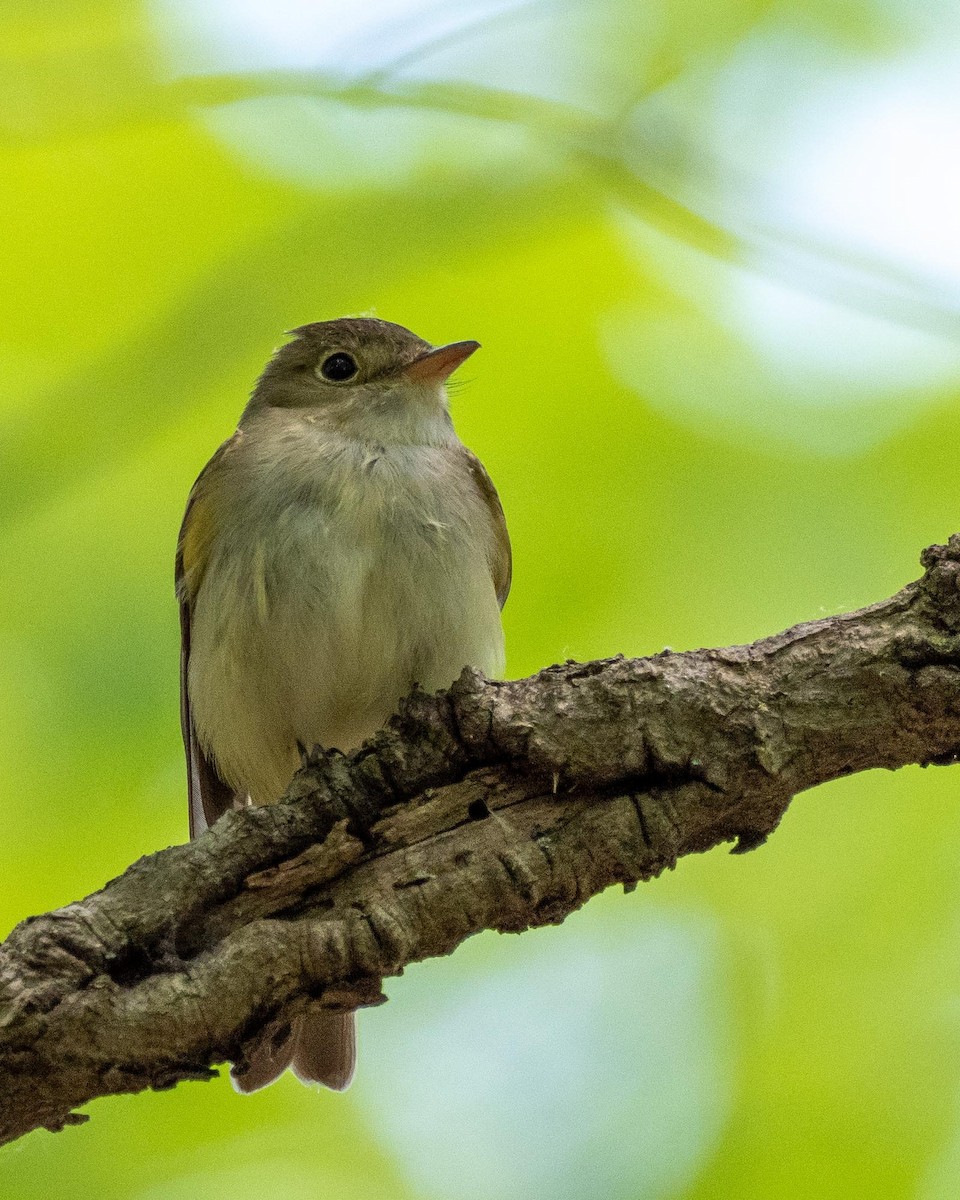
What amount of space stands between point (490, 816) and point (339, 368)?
2.60 meters

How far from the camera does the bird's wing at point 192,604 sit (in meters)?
5.15

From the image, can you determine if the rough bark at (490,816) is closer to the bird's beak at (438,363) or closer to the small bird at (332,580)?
the small bird at (332,580)

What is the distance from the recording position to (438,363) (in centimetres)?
514

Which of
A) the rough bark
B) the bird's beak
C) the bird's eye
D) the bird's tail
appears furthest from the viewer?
the bird's eye

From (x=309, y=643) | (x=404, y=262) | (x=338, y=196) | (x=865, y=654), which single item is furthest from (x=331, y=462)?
(x=865, y=654)

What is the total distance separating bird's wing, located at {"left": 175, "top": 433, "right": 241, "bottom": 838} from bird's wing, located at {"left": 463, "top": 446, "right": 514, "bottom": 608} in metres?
0.84

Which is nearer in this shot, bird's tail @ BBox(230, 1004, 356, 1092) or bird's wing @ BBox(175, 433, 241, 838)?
bird's tail @ BBox(230, 1004, 356, 1092)

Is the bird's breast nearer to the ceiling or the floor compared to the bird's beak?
nearer to the floor

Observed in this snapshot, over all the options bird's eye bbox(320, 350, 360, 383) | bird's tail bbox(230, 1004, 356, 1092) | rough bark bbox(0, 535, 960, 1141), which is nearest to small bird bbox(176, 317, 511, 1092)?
bird's tail bbox(230, 1004, 356, 1092)

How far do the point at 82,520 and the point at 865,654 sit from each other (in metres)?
2.97

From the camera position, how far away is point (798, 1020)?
4.88 meters

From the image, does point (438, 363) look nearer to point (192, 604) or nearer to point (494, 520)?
point (494, 520)

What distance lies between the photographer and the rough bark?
10.6 ft

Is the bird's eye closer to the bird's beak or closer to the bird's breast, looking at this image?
A: the bird's beak
